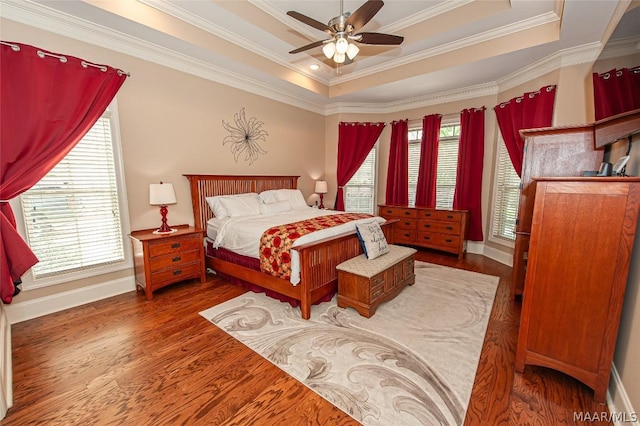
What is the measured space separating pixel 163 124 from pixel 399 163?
4.07 meters

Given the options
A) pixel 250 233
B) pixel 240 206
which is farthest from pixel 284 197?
pixel 250 233

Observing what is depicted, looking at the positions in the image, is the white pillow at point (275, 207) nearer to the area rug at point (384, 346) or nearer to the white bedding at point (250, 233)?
the white bedding at point (250, 233)

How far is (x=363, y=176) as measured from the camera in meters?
5.74

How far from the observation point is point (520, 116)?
3.70m

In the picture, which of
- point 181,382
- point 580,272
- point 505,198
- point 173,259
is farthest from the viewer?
point 505,198

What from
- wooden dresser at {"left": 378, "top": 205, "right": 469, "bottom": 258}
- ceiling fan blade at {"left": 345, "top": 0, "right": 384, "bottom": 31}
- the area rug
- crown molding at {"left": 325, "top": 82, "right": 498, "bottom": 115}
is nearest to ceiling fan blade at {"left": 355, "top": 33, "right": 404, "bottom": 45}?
ceiling fan blade at {"left": 345, "top": 0, "right": 384, "bottom": 31}

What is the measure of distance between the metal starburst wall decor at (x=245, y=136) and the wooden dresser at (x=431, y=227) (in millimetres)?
2657

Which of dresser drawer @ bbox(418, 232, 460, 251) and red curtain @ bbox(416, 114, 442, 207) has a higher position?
red curtain @ bbox(416, 114, 442, 207)

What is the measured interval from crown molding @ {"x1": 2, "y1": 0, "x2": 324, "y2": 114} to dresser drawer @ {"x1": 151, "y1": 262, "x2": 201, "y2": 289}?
8.19 feet

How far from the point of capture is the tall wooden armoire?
7.84 feet

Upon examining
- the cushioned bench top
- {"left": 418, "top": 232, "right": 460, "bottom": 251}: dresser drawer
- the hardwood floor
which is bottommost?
the hardwood floor

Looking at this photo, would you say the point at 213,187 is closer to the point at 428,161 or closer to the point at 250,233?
the point at 250,233

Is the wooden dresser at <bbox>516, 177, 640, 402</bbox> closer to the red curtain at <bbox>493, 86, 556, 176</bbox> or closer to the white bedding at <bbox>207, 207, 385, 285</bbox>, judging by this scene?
the white bedding at <bbox>207, 207, 385, 285</bbox>

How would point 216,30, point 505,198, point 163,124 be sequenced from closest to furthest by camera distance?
point 216,30 < point 163,124 < point 505,198
